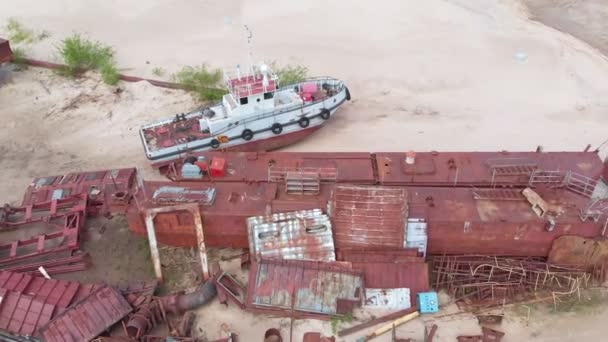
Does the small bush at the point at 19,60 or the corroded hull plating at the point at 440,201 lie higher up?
the small bush at the point at 19,60

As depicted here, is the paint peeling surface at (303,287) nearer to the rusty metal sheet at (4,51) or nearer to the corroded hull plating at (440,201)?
the corroded hull plating at (440,201)

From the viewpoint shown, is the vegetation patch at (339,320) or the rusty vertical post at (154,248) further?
the rusty vertical post at (154,248)

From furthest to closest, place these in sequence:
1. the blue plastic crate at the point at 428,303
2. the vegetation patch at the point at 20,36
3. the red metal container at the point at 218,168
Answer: the vegetation patch at the point at 20,36 < the red metal container at the point at 218,168 < the blue plastic crate at the point at 428,303

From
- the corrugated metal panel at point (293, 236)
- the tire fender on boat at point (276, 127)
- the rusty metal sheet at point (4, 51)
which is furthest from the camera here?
the rusty metal sheet at point (4, 51)


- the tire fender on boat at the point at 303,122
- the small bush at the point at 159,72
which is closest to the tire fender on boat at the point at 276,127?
the tire fender on boat at the point at 303,122

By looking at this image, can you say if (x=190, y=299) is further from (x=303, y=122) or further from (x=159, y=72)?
(x=159, y=72)

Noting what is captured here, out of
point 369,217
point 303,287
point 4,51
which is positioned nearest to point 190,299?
point 303,287
